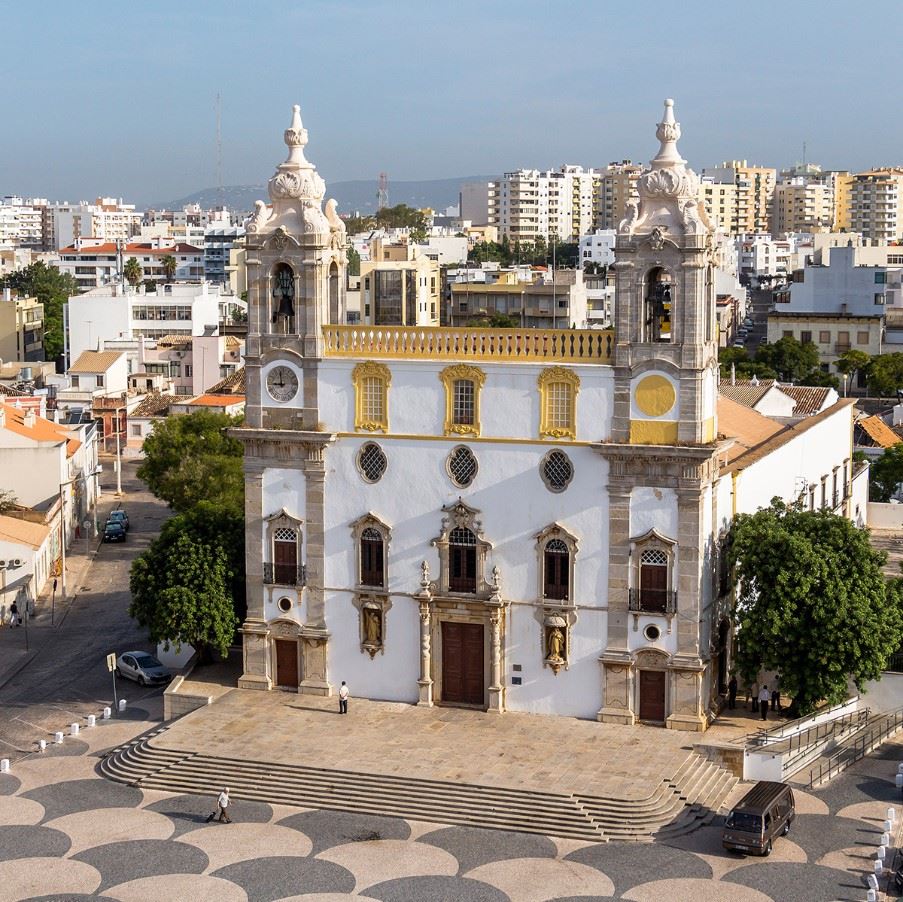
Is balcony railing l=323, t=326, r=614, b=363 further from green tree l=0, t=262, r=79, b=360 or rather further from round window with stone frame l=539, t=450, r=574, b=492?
green tree l=0, t=262, r=79, b=360

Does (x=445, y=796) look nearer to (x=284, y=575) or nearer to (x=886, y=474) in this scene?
(x=284, y=575)

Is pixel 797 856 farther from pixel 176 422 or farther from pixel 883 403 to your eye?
pixel 883 403

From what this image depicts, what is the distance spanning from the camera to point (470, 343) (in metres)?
46.8

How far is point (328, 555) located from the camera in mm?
48250

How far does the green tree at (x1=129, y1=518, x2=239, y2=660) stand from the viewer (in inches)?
1946

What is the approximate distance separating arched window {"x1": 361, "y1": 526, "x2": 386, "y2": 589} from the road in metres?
9.02

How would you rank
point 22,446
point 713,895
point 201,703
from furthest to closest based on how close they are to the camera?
point 22,446 → point 201,703 → point 713,895

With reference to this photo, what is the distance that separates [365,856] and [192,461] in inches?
1563

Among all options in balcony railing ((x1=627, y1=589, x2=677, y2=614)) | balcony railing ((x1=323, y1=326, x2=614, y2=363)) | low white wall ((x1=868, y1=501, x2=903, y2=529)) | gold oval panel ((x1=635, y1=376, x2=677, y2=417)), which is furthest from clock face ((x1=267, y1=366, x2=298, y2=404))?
low white wall ((x1=868, y1=501, x2=903, y2=529))

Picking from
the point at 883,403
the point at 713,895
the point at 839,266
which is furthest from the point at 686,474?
the point at 839,266

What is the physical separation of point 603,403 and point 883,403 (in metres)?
73.4

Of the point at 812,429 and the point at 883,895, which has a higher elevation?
the point at 812,429

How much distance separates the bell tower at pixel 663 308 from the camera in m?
44.5

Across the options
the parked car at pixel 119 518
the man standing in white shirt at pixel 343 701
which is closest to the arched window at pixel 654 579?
the man standing in white shirt at pixel 343 701
